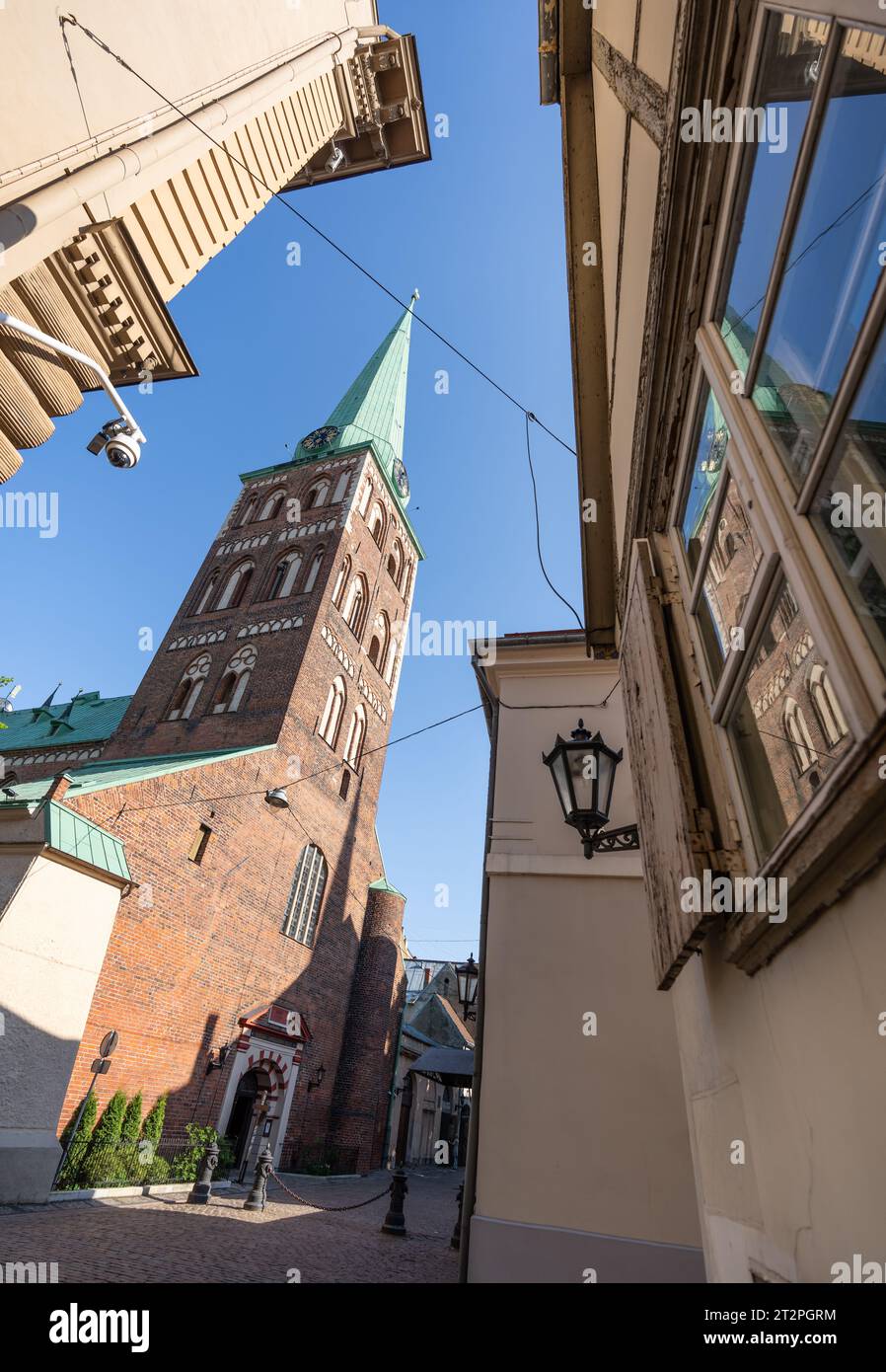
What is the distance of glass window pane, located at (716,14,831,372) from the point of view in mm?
1519

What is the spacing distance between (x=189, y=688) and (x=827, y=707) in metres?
22.3

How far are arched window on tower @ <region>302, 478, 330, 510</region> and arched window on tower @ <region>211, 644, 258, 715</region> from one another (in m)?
Result: 8.22

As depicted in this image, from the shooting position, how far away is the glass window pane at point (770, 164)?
152 centimetres

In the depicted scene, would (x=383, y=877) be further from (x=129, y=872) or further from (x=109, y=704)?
(x=109, y=704)

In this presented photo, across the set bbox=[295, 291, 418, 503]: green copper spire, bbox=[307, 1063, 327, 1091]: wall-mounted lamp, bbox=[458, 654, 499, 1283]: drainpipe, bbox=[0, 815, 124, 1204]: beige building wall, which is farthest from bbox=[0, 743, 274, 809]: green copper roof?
bbox=[295, 291, 418, 503]: green copper spire

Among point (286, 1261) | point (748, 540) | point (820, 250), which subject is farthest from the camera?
point (286, 1261)

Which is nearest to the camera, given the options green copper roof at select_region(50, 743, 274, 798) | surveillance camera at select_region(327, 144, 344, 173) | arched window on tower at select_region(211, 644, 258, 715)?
surveillance camera at select_region(327, 144, 344, 173)

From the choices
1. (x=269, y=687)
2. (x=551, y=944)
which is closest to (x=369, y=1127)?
(x=269, y=687)

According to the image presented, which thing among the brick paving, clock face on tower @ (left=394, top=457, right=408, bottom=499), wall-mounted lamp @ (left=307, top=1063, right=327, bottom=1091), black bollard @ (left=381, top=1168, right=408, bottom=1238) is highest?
clock face on tower @ (left=394, top=457, right=408, bottom=499)

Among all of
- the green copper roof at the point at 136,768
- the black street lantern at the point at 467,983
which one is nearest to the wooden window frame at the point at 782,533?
the black street lantern at the point at 467,983

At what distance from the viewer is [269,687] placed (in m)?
19.9

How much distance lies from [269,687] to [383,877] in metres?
8.59

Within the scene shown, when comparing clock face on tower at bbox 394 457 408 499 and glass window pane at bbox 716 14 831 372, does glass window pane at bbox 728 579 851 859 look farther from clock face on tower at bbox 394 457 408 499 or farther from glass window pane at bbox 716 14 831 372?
clock face on tower at bbox 394 457 408 499

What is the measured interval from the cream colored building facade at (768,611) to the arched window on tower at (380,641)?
23104mm
